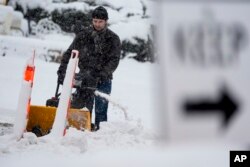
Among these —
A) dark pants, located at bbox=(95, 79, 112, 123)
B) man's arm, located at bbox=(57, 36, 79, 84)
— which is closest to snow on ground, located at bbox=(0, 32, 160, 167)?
dark pants, located at bbox=(95, 79, 112, 123)

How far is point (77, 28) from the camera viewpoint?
48.2 feet

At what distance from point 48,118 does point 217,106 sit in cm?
351

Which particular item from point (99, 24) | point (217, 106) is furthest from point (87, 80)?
point (217, 106)

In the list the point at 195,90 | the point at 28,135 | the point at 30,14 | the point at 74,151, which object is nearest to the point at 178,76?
the point at 195,90

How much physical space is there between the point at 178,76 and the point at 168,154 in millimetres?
647

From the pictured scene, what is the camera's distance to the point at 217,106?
1230 mm

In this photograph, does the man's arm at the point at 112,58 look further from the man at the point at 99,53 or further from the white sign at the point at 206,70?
the white sign at the point at 206,70

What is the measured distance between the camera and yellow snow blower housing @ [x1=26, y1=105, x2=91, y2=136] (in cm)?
450

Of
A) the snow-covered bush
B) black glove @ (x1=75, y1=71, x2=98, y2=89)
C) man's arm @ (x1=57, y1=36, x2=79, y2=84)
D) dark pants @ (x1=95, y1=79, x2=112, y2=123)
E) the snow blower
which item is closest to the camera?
the snow blower

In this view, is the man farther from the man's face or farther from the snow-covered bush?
the snow-covered bush

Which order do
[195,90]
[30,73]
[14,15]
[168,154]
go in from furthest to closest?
[14,15]
[30,73]
[168,154]
[195,90]

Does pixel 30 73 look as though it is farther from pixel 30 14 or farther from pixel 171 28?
pixel 30 14

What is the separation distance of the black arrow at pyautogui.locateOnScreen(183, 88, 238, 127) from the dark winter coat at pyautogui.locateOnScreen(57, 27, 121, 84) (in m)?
4.05

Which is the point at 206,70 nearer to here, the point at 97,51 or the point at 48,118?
the point at 48,118
